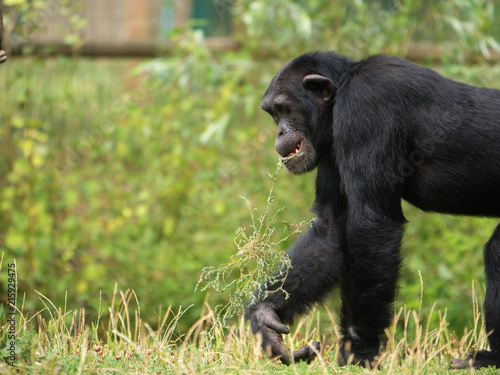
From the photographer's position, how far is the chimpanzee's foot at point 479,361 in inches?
154

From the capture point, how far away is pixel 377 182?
393 centimetres

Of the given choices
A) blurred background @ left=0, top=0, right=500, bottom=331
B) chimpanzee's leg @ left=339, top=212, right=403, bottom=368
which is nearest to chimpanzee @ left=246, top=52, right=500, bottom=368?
chimpanzee's leg @ left=339, top=212, right=403, bottom=368

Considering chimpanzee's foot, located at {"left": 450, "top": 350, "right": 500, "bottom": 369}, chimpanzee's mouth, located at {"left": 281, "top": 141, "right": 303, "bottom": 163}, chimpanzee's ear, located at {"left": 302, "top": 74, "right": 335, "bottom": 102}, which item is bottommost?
chimpanzee's foot, located at {"left": 450, "top": 350, "right": 500, "bottom": 369}

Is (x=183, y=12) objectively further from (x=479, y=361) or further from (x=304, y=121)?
(x=479, y=361)

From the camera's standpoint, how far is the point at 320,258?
14.7 ft

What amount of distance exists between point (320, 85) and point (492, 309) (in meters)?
1.89

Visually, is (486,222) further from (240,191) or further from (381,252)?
(381,252)

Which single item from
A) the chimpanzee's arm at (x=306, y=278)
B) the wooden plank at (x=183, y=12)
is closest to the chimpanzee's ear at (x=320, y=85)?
the chimpanzee's arm at (x=306, y=278)

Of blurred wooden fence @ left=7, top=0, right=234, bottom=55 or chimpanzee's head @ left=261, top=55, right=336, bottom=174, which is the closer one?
chimpanzee's head @ left=261, top=55, right=336, bottom=174

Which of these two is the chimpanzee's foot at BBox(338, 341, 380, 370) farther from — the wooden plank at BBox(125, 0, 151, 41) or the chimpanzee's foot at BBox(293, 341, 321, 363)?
the wooden plank at BBox(125, 0, 151, 41)

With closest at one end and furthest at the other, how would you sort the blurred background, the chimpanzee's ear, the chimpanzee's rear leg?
the chimpanzee's rear leg, the chimpanzee's ear, the blurred background

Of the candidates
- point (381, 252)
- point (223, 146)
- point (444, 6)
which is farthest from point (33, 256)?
point (444, 6)

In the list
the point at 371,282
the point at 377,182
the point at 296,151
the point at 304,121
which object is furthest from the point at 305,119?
the point at 371,282

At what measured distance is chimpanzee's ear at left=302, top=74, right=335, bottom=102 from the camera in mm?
4566
